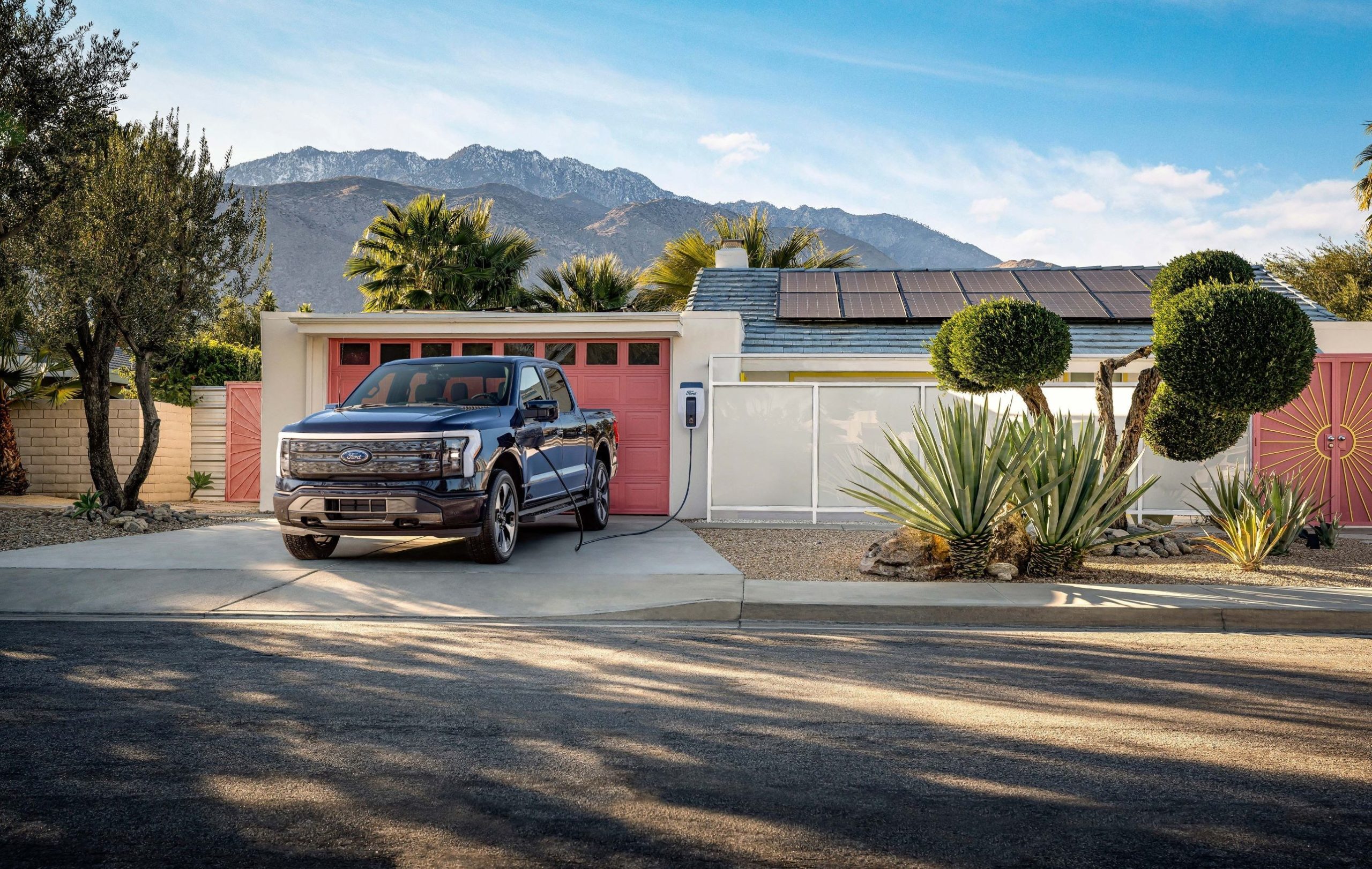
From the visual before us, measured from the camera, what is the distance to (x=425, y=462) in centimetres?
907

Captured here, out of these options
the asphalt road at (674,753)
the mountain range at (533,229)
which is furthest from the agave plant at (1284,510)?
the mountain range at (533,229)

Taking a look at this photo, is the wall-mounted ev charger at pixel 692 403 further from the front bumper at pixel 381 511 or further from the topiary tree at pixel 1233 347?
the topiary tree at pixel 1233 347

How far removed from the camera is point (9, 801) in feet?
11.8

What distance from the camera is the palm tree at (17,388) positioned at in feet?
57.5

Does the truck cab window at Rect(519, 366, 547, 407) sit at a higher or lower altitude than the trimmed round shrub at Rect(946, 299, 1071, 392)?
lower

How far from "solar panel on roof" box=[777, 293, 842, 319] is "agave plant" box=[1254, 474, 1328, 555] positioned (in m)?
9.19

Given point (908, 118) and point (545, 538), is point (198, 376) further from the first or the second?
point (908, 118)

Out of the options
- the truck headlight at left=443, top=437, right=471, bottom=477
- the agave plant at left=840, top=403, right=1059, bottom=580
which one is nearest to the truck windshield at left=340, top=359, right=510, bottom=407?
the truck headlight at left=443, top=437, right=471, bottom=477

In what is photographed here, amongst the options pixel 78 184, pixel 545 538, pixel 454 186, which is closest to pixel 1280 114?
pixel 545 538

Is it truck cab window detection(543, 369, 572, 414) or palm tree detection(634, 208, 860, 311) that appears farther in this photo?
palm tree detection(634, 208, 860, 311)

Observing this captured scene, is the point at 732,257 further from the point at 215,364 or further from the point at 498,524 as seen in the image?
the point at 498,524

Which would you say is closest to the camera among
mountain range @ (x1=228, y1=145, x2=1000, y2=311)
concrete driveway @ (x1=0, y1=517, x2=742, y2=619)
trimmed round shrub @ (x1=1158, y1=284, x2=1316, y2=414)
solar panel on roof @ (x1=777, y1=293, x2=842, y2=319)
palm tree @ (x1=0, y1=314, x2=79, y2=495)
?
concrete driveway @ (x1=0, y1=517, x2=742, y2=619)

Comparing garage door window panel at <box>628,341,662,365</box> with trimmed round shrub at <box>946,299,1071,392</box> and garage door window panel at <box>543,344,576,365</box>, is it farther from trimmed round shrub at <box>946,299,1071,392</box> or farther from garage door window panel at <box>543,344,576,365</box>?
trimmed round shrub at <box>946,299,1071,392</box>

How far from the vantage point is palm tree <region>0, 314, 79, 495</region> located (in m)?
17.5
